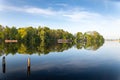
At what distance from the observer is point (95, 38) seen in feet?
601

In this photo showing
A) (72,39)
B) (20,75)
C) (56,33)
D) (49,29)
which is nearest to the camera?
(20,75)

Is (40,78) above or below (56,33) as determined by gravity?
below

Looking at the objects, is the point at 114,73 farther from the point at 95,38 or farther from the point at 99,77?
the point at 95,38

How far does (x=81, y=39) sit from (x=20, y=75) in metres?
152

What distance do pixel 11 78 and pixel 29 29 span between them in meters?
108

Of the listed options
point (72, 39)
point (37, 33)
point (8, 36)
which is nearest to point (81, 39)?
point (72, 39)

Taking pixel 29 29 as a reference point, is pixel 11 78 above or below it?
below

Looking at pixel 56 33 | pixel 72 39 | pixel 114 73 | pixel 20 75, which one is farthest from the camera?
pixel 72 39

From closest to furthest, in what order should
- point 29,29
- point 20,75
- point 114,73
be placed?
point 20,75 → point 114,73 → point 29,29

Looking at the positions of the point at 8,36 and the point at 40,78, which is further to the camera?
the point at 8,36

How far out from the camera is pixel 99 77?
27.8 metres

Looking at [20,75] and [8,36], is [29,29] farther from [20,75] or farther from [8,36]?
[20,75]

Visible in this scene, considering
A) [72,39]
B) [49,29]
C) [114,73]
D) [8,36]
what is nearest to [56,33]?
[49,29]

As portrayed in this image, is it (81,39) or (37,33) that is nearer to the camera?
(37,33)
